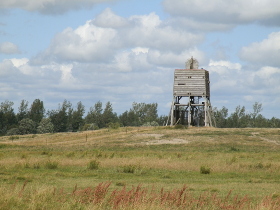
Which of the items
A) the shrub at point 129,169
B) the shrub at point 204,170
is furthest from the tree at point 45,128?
the shrub at point 204,170

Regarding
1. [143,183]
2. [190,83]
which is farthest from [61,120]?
[143,183]

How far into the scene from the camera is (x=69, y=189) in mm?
21531

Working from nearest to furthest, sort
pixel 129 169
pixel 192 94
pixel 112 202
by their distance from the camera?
pixel 112 202, pixel 129 169, pixel 192 94

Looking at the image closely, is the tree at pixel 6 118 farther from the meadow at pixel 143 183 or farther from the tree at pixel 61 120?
the meadow at pixel 143 183

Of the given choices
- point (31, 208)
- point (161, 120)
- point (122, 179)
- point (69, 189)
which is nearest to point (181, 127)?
point (122, 179)

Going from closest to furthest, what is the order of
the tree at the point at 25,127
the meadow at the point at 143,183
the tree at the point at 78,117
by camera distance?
the meadow at the point at 143,183
the tree at the point at 25,127
the tree at the point at 78,117

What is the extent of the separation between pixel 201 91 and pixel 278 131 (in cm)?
1398

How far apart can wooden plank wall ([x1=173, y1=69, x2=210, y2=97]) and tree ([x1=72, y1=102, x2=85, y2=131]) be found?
8408 cm

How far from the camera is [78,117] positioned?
16775 cm

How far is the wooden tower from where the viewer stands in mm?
84688

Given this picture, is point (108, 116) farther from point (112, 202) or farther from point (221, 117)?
point (112, 202)

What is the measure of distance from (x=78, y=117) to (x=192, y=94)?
87.5m

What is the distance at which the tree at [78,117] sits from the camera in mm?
166000

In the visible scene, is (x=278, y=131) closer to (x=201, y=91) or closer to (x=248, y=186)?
(x=201, y=91)
